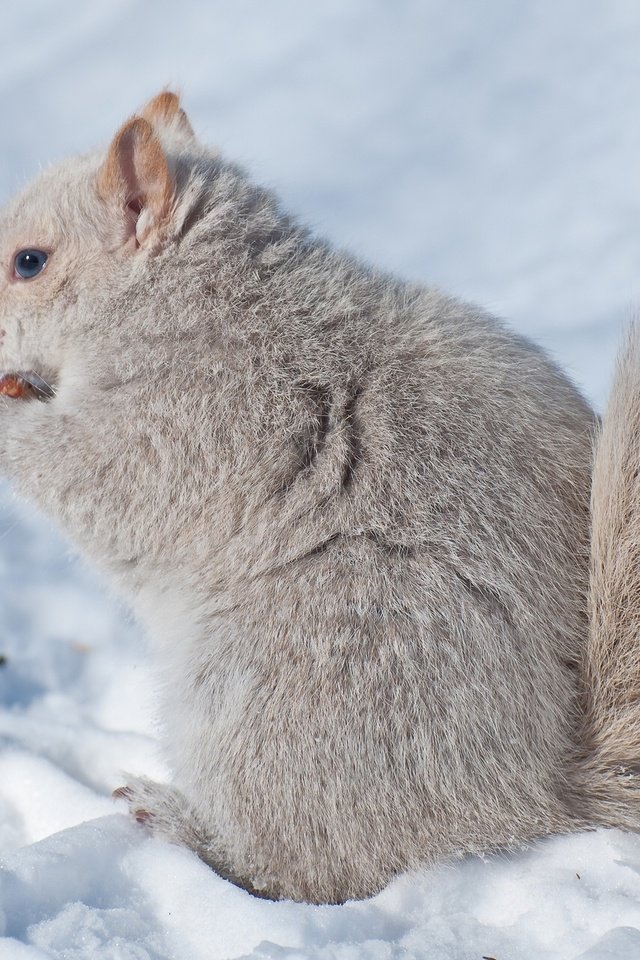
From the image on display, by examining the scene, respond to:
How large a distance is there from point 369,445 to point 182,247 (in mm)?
718

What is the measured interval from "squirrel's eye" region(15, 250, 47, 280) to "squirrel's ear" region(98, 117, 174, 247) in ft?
0.73

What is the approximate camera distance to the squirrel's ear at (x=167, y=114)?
2965mm

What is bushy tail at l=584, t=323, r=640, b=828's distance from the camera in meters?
2.01

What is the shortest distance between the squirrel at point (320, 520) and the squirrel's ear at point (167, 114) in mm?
478

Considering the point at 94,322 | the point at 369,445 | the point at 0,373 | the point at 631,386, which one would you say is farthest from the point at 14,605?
the point at 631,386

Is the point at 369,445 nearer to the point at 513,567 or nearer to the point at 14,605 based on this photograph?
the point at 513,567

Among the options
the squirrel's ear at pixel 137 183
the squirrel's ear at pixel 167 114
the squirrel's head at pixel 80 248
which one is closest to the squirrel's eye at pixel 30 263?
the squirrel's head at pixel 80 248

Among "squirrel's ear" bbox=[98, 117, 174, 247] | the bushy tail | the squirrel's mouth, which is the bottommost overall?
the bushy tail

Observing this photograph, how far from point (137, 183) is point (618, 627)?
1.50 meters

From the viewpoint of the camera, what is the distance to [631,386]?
2.04 m

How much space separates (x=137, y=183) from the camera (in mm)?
2424

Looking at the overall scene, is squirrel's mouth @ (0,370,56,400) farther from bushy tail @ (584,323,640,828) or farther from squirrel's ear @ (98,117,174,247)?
bushy tail @ (584,323,640,828)

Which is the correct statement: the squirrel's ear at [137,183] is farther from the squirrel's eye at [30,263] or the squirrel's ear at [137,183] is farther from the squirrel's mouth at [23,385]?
the squirrel's mouth at [23,385]

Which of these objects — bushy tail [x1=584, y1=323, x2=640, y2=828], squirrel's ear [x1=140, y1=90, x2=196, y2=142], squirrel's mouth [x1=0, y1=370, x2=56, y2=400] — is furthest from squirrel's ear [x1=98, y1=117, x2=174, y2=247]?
bushy tail [x1=584, y1=323, x2=640, y2=828]
